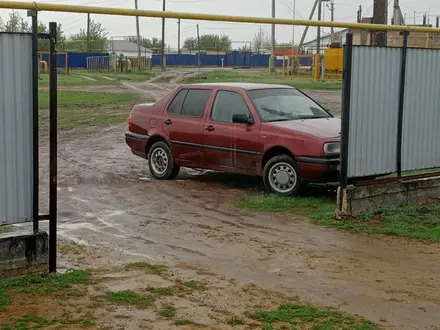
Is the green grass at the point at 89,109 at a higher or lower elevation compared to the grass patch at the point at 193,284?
higher

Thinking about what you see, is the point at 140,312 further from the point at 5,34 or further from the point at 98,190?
the point at 98,190

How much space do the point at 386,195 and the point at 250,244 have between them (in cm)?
251

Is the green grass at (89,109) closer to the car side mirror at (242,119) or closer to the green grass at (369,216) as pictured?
the car side mirror at (242,119)

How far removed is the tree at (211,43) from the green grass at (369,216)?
281 feet

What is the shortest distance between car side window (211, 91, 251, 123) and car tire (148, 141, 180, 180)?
1.17 metres

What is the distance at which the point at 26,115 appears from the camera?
617 cm

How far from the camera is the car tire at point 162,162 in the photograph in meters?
12.1

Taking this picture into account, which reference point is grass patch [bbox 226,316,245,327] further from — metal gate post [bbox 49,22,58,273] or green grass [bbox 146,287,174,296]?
metal gate post [bbox 49,22,58,273]

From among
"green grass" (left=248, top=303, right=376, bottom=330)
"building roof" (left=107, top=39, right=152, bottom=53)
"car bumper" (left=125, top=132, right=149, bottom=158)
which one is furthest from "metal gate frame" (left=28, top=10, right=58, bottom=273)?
"building roof" (left=107, top=39, right=152, bottom=53)

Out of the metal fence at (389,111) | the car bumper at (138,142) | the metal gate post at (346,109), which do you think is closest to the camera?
the metal gate post at (346,109)

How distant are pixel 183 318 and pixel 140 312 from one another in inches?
13.9

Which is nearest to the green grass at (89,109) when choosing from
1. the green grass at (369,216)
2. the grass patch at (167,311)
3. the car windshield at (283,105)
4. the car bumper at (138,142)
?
the car bumper at (138,142)

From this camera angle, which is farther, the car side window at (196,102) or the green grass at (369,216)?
the car side window at (196,102)

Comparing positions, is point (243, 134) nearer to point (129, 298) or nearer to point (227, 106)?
point (227, 106)
